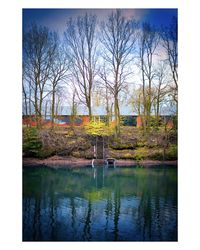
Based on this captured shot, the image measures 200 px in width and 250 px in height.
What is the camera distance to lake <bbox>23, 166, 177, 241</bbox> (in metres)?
6.35

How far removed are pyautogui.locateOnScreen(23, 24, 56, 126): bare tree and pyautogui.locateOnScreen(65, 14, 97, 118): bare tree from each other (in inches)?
14.9

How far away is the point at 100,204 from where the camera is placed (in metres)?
6.98

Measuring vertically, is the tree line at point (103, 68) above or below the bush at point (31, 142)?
above

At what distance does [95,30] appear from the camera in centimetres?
755

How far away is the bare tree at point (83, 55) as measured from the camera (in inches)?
294

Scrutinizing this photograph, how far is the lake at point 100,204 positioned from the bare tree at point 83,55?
1426 mm

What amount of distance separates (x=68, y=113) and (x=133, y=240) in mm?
2939

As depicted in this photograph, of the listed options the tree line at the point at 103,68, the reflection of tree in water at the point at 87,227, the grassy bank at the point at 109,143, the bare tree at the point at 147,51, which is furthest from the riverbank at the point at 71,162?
the bare tree at the point at 147,51

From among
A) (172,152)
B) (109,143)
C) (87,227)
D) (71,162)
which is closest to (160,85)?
(172,152)

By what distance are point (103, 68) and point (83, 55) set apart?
0.47 meters

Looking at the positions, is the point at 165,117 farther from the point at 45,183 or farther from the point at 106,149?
the point at 45,183

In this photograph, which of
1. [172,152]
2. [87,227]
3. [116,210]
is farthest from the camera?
[172,152]

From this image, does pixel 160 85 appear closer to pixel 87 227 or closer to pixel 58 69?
pixel 58 69

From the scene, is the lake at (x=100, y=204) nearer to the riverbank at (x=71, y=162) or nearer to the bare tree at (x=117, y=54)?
the riverbank at (x=71, y=162)
